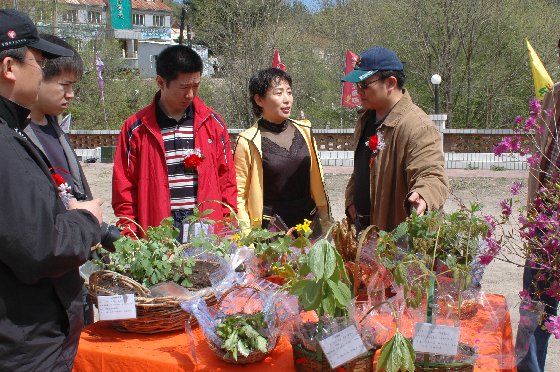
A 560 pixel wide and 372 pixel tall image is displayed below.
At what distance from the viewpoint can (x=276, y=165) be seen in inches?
130

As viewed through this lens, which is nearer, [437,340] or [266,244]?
[437,340]

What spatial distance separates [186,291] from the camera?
2.04m

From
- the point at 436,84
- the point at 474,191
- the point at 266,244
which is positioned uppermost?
the point at 436,84

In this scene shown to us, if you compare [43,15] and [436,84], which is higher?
[43,15]

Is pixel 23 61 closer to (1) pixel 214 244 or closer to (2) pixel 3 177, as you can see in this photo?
(2) pixel 3 177

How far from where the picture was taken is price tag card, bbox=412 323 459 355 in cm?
165

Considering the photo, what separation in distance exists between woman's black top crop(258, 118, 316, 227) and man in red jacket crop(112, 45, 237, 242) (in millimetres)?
291

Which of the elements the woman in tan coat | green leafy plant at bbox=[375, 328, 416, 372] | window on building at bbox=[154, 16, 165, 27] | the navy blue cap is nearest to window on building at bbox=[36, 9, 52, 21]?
the woman in tan coat

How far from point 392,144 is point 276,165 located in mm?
685

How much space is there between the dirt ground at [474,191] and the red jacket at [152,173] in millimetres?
2692

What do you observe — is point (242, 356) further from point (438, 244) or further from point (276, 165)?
point (276, 165)

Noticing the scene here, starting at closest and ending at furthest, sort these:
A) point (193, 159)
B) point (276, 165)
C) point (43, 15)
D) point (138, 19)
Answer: point (193, 159) < point (276, 165) < point (43, 15) < point (138, 19)

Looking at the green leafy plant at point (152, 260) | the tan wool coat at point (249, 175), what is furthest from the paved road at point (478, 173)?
the green leafy plant at point (152, 260)

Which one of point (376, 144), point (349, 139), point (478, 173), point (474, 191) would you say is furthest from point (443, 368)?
point (349, 139)
